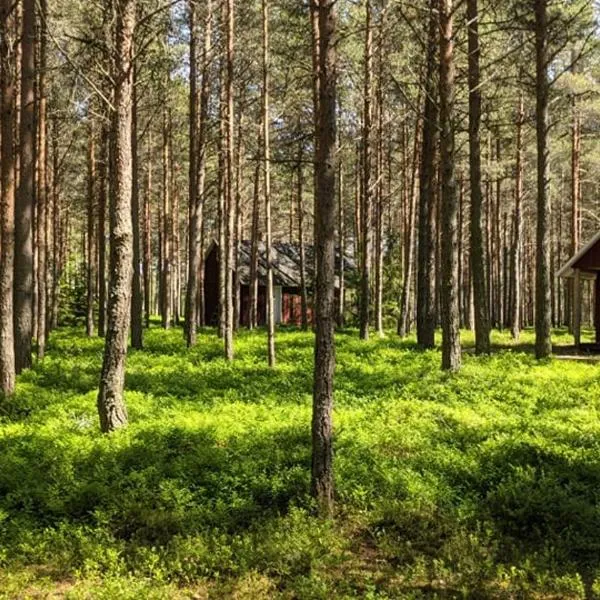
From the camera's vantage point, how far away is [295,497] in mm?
7078

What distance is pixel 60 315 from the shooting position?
3288cm

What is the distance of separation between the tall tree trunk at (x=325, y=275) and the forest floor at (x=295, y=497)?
2.11 ft

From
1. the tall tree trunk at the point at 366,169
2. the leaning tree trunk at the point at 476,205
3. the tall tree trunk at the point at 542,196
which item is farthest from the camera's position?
the tall tree trunk at the point at 366,169

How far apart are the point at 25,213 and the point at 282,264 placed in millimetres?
23340

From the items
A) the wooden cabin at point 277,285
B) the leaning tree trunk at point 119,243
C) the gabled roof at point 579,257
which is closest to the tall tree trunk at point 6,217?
the leaning tree trunk at point 119,243

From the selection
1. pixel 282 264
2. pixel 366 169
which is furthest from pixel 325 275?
pixel 282 264

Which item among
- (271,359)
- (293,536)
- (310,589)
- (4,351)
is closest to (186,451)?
(293,536)

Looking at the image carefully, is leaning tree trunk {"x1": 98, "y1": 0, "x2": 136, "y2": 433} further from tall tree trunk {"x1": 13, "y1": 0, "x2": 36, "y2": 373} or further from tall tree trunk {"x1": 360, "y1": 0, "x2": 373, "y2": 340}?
tall tree trunk {"x1": 360, "y1": 0, "x2": 373, "y2": 340}

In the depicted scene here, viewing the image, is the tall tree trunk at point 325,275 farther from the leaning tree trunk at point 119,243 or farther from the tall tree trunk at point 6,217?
the tall tree trunk at point 6,217

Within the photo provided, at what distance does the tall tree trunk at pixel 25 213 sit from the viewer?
13148 mm

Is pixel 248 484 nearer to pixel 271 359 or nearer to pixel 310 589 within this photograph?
pixel 310 589

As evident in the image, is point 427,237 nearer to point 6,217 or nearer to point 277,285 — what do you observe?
point 6,217

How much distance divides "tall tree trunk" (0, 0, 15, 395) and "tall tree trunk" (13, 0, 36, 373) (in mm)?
1554

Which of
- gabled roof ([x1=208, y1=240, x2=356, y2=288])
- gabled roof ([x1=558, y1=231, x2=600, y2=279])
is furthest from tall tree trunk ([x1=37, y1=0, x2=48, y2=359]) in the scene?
gabled roof ([x1=558, y1=231, x2=600, y2=279])
